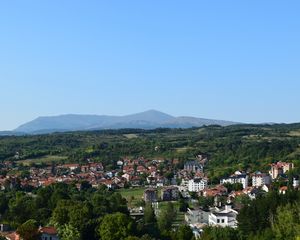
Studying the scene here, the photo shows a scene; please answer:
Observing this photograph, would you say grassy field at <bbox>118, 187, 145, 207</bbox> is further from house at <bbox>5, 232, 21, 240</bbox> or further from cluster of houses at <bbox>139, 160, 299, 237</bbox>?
house at <bbox>5, 232, 21, 240</bbox>

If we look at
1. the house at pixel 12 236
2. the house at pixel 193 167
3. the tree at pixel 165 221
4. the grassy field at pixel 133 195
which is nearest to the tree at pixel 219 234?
the tree at pixel 165 221

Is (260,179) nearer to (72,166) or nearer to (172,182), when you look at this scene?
(172,182)

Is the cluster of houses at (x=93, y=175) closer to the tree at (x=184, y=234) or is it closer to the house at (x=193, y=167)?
the house at (x=193, y=167)

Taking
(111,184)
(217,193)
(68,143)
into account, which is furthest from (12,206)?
(68,143)

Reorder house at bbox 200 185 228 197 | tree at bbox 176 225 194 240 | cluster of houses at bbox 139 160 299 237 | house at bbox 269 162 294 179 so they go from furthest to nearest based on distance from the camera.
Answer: house at bbox 269 162 294 179
house at bbox 200 185 228 197
cluster of houses at bbox 139 160 299 237
tree at bbox 176 225 194 240

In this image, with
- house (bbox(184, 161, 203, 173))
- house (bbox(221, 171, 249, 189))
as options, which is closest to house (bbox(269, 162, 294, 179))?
house (bbox(221, 171, 249, 189))

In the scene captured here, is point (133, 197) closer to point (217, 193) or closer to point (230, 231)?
point (217, 193)

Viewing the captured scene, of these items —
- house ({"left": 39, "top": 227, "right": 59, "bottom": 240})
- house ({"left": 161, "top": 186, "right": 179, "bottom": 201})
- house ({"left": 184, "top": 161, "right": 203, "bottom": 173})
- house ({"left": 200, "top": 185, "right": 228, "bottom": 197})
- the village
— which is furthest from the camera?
house ({"left": 184, "top": 161, "right": 203, "bottom": 173})
